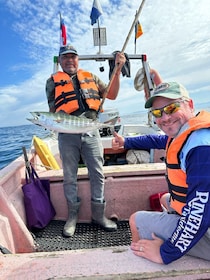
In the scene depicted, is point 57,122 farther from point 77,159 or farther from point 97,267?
point 97,267

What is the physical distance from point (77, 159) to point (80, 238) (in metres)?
0.92

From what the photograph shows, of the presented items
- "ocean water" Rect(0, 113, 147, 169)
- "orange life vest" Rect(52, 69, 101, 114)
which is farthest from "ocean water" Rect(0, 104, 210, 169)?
"orange life vest" Rect(52, 69, 101, 114)

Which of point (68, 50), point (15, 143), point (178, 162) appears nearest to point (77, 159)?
point (68, 50)

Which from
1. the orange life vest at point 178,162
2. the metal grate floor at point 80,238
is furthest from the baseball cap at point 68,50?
the metal grate floor at point 80,238

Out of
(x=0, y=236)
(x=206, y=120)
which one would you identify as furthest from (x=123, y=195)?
(x=206, y=120)

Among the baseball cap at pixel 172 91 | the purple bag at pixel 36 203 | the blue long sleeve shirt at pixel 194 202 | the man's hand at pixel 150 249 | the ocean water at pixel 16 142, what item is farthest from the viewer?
the ocean water at pixel 16 142

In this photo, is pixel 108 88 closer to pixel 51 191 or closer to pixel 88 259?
pixel 51 191

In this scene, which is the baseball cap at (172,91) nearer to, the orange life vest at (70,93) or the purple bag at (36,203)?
the orange life vest at (70,93)

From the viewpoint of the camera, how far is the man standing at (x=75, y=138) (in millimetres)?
2793

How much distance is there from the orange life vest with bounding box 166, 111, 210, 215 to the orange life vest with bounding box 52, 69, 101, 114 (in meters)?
1.56

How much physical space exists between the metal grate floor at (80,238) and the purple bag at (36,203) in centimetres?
12

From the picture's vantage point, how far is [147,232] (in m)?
1.58

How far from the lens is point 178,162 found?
143 cm

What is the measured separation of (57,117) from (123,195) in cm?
137
